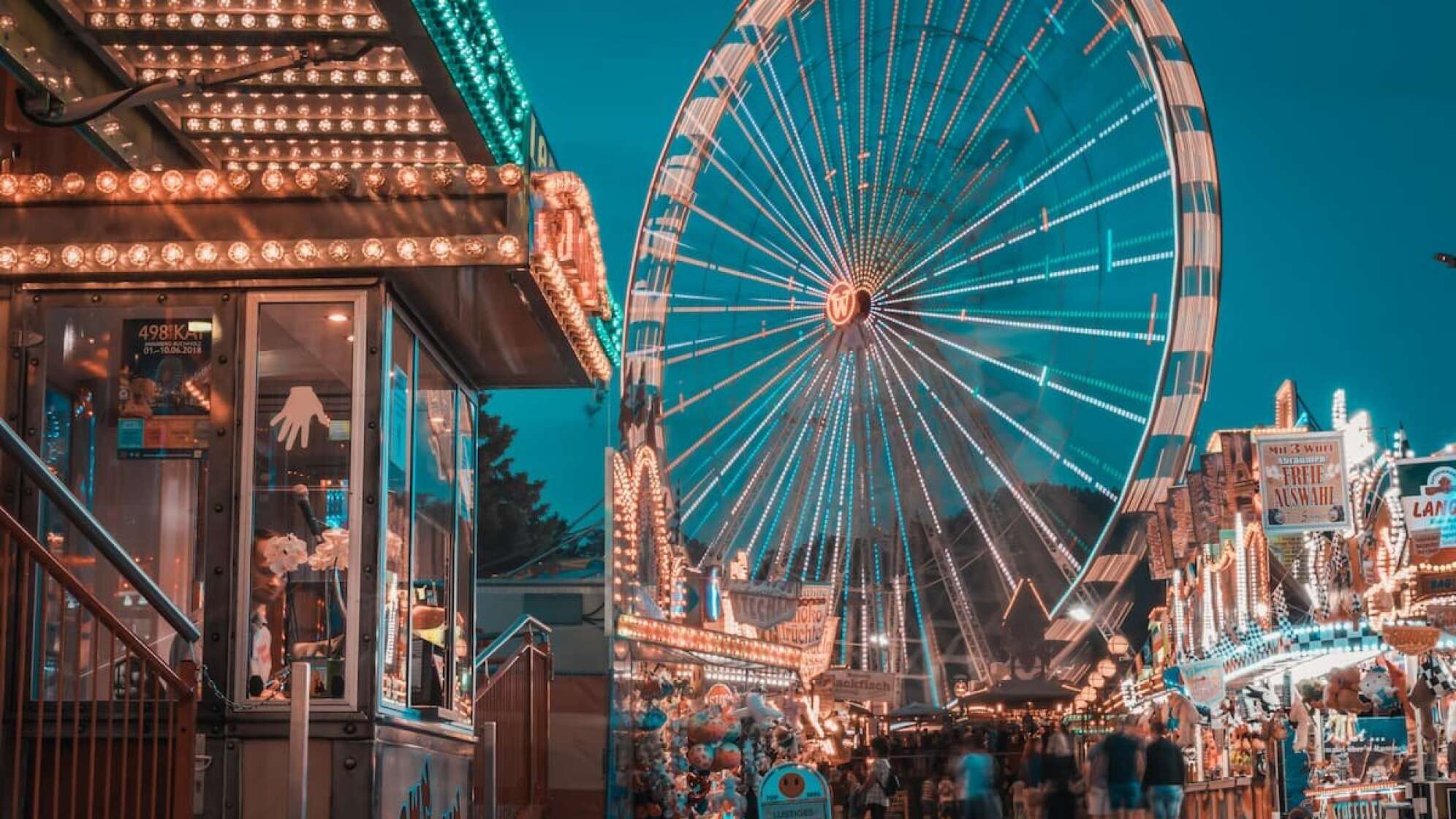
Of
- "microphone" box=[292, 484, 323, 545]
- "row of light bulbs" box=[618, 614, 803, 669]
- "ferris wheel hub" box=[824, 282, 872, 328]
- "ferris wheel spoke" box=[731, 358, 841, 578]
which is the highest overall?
"ferris wheel hub" box=[824, 282, 872, 328]

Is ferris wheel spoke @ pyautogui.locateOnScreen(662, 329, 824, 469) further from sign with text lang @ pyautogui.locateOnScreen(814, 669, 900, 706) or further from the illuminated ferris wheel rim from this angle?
the illuminated ferris wheel rim

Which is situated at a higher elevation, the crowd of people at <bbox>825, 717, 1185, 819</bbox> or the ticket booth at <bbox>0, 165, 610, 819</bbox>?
Answer: the ticket booth at <bbox>0, 165, 610, 819</bbox>

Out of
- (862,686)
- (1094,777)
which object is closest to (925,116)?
(862,686)

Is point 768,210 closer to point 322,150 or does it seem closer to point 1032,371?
point 1032,371

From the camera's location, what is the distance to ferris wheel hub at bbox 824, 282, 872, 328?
27.4 meters

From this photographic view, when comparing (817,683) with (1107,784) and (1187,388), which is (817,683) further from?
(1107,784)

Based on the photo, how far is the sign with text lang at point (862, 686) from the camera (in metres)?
29.6

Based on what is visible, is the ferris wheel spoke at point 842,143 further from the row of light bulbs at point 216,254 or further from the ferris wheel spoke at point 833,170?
the row of light bulbs at point 216,254

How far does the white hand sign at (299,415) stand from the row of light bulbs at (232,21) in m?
2.07

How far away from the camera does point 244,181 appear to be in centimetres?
917

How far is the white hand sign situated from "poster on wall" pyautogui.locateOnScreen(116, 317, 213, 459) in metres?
0.37

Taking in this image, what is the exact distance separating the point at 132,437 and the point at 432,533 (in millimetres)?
2226

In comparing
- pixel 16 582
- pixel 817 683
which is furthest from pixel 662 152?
pixel 16 582

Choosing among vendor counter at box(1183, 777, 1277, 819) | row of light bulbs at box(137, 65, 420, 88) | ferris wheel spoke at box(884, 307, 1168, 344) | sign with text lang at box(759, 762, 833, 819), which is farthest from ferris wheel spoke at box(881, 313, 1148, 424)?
row of light bulbs at box(137, 65, 420, 88)
